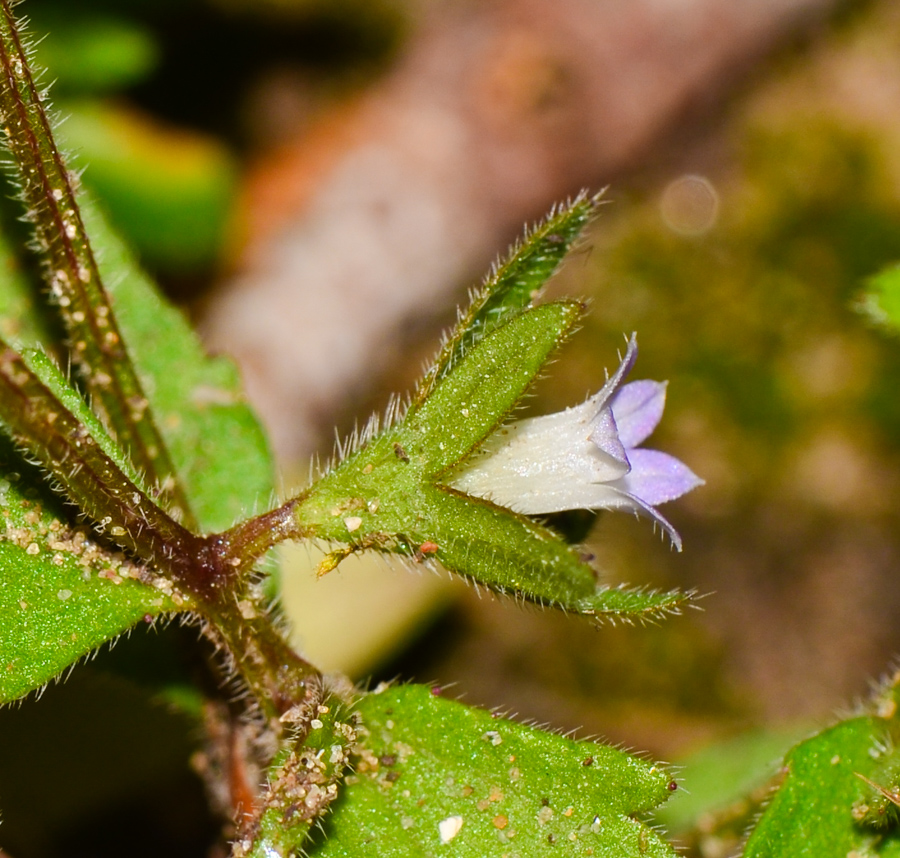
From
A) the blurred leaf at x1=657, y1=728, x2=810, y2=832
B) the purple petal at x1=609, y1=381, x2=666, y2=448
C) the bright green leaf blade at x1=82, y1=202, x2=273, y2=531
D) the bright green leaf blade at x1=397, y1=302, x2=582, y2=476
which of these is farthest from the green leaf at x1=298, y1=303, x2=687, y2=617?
the blurred leaf at x1=657, y1=728, x2=810, y2=832

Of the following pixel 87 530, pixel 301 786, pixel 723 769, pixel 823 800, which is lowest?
pixel 723 769

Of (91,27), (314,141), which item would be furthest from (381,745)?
(314,141)

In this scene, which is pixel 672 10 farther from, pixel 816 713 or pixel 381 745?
pixel 381 745

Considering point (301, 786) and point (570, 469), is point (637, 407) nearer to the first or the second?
point (570, 469)

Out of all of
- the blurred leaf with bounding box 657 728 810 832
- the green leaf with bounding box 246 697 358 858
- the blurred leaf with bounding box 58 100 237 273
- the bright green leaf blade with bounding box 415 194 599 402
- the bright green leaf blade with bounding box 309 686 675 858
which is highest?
the blurred leaf with bounding box 58 100 237 273

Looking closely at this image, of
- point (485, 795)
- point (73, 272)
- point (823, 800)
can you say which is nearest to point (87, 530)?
point (73, 272)

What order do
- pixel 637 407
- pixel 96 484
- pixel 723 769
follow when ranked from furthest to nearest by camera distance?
pixel 723 769, pixel 637 407, pixel 96 484

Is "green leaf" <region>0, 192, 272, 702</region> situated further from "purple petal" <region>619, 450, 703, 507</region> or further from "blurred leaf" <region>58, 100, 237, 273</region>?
"blurred leaf" <region>58, 100, 237, 273</region>

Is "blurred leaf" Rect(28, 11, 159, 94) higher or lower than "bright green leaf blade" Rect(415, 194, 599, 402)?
higher
